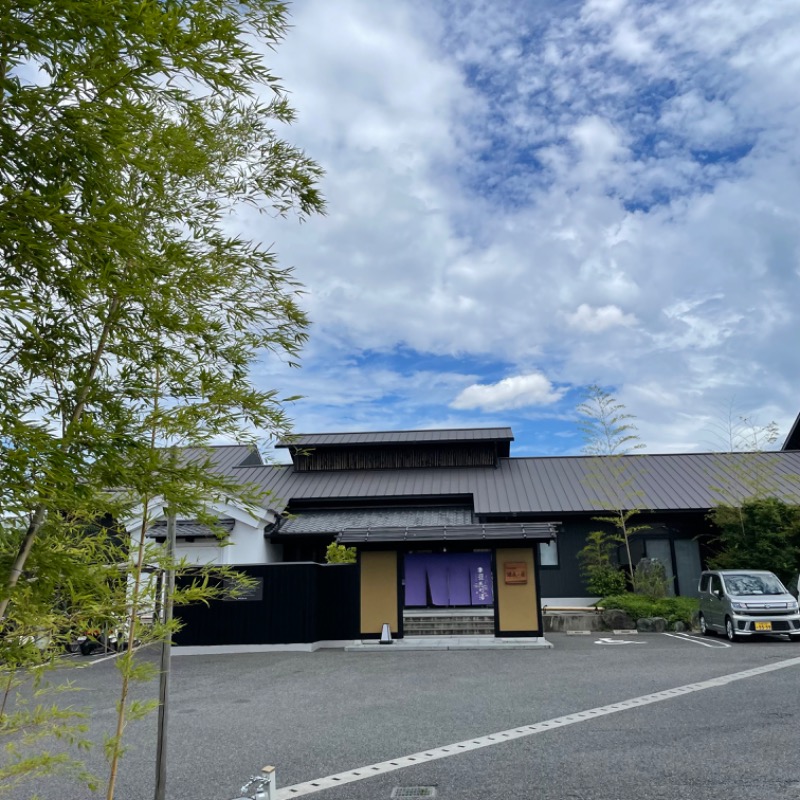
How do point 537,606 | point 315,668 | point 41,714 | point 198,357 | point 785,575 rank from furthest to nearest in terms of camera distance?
point 785,575 < point 537,606 < point 315,668 < point 198,357 < point 41,714

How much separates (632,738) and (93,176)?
6.45 metres

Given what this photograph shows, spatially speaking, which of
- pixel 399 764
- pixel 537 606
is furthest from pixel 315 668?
pixel 399 764

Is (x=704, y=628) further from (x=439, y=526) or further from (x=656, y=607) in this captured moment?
(x=439, y=526)

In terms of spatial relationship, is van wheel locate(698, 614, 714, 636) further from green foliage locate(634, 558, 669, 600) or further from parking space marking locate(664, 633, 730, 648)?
green foliage locate(634, 558, 669, 600)

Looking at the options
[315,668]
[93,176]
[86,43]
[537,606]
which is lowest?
[315,668]

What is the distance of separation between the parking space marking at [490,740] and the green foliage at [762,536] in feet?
27.1

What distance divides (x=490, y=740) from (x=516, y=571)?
329 inches

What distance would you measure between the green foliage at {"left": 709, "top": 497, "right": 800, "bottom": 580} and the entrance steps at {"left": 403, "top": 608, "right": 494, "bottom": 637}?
6965 millimetres

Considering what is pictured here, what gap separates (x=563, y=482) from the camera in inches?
825

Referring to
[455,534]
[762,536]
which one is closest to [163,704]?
[455,534]

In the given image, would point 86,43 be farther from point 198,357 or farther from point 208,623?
point 208,623

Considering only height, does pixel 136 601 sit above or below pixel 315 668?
above

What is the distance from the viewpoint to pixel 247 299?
4.25 meters

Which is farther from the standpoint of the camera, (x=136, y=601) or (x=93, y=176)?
(x=136, y=601)
